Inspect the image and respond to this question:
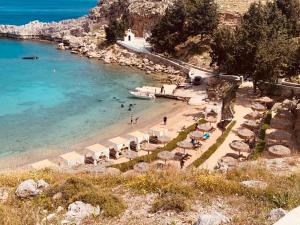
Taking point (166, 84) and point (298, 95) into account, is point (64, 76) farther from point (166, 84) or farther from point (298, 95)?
point (298, 95)

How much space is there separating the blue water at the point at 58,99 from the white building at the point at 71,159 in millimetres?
4856

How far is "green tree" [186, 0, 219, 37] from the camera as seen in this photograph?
73750 mm

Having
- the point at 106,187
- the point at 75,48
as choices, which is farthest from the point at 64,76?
the point at 106,187

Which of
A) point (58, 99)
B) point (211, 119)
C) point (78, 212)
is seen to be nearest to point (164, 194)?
point (78, 212)

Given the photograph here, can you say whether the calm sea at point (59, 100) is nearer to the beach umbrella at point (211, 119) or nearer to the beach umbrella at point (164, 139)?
the beach umbrella at point (164, 139)

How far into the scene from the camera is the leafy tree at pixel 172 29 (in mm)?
77562

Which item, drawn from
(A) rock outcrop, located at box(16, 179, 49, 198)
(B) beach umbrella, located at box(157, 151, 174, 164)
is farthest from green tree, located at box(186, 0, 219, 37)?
(A) rock outcrop, located at box(16, 179, 49, 198)

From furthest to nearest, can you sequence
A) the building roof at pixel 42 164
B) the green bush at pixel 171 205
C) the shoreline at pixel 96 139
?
the shoreline at pixel 96 139
the building roof at pixel 42 164
the green bush at pixel 171 205

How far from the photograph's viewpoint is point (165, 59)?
74.8 m

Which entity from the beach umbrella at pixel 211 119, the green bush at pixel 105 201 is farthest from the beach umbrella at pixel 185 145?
the green bush at pixel 105 201

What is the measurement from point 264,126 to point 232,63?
673 inches

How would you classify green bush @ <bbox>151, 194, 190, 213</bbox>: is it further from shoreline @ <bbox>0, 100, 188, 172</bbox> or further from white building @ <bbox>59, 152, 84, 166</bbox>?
shoreline @ <bbox>0, 100, 188, 172</bbox>

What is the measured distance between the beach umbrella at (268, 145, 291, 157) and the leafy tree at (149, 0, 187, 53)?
49.2 m

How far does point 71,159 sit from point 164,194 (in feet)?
60.8
